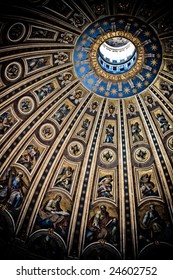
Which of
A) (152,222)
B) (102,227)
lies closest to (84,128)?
(102,227)

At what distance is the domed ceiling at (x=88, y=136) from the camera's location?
52.6 ft

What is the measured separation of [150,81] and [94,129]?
3.77 metres

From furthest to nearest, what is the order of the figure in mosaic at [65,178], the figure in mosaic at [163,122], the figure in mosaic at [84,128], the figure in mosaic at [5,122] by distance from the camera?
the figure in mosaic at [84,128]
the figure in mosaic at [65,178]
the figure in mosaic at [163,122]
the figure in mosaic at [5,122]

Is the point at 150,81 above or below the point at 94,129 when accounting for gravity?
above

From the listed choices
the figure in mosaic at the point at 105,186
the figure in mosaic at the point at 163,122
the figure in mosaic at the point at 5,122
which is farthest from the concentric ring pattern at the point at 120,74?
the figure in mosaic at the point at 105,186

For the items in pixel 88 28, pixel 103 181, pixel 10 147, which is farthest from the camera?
pixel 103 181

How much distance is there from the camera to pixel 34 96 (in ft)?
58.1

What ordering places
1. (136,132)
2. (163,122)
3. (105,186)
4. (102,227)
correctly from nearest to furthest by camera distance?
(102,227)
(163,122)
(105,186)
(136,132)

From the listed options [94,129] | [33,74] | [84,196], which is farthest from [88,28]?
[84,196]

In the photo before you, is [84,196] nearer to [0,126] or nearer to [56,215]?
[56,215]

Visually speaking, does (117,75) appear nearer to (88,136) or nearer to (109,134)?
(109,134)

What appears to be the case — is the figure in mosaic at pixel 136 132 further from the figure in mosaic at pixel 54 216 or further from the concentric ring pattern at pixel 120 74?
the figure in mosaic at pixel 54 216

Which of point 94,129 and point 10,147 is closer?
point 10,147

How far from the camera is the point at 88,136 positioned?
62.4 ft
